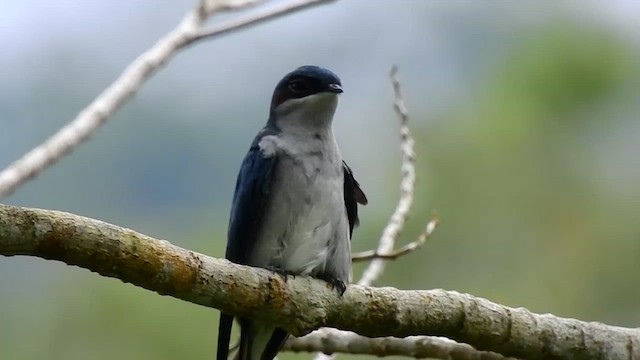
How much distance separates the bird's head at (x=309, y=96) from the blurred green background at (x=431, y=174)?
13.6 feet

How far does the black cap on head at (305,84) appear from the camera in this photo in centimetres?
528

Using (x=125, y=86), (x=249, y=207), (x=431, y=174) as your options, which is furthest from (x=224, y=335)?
(x=431, y=174)

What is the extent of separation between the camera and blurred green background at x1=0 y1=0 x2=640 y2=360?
1245 centimetres

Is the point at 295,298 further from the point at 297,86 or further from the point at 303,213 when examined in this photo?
the point at 297,86

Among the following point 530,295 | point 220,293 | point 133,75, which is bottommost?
point 530,295

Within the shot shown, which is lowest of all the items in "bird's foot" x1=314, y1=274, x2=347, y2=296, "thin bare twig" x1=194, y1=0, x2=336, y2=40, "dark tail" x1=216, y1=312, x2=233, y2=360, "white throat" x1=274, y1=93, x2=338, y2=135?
"dark tail" x1=216, y1=312, x2=233, y2=360

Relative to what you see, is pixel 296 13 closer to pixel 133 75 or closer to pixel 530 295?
pixel 133 75

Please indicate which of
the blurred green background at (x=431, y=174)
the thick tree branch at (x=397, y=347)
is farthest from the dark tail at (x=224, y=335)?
the blurred green background at (x=431, y=174)

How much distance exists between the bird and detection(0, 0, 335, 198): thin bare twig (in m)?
0.76

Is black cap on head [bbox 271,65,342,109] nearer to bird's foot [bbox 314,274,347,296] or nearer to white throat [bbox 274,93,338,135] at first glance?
white throat [bbox 274,93,338,135]

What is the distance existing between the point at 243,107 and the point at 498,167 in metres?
5.11

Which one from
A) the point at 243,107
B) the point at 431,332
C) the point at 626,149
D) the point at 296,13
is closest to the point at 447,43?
the point at 243,107

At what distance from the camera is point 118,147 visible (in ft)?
65.8

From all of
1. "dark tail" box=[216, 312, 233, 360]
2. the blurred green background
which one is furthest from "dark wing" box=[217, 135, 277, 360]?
the blurred green background
